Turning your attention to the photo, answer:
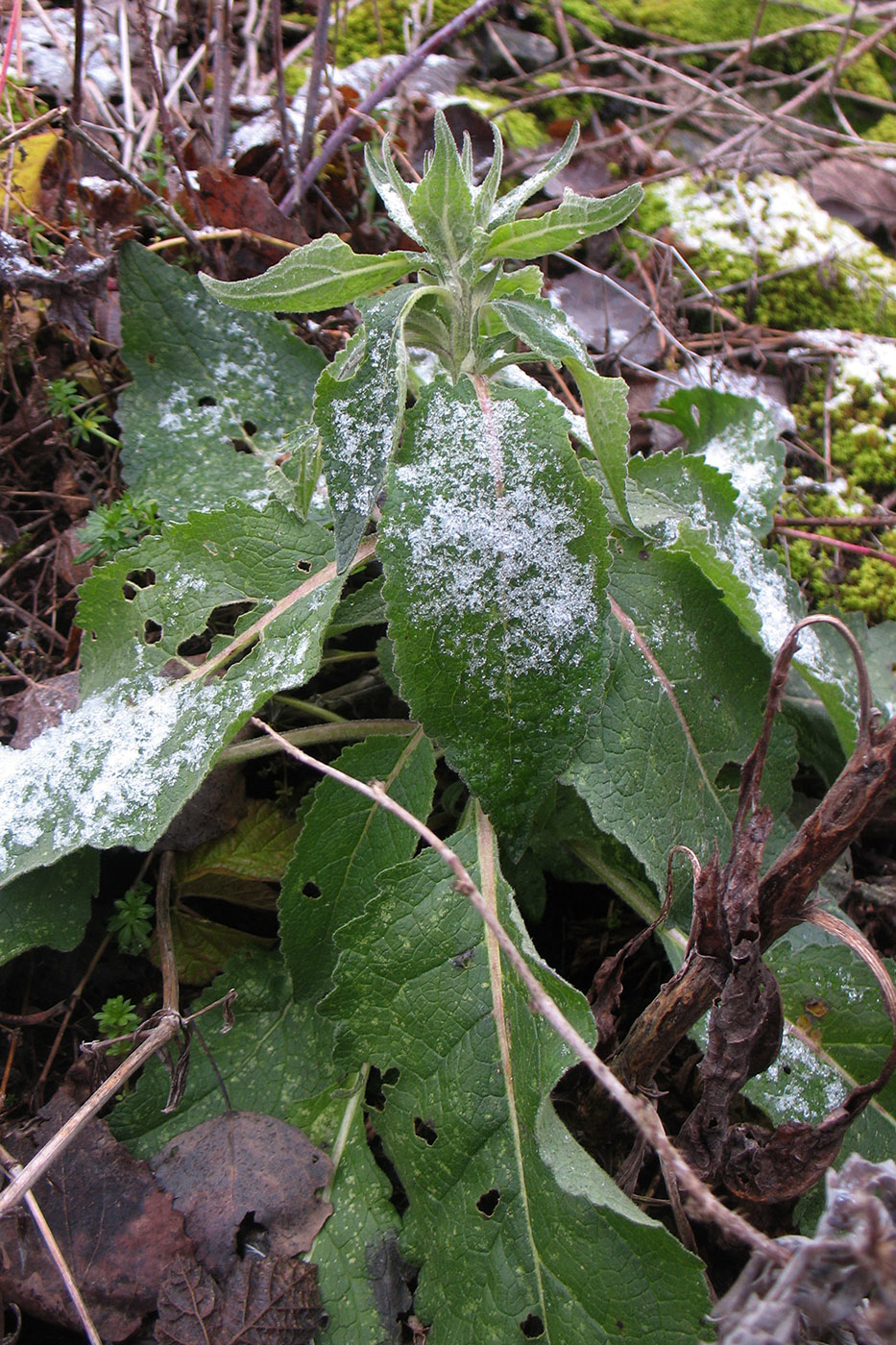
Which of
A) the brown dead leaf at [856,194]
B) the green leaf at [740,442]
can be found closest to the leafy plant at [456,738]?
the green leaf at [740,442]

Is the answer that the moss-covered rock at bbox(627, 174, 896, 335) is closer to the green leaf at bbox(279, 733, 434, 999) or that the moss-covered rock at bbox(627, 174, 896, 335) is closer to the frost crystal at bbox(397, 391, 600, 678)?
the frost crystal at bbox(397, 391, 600, 678)

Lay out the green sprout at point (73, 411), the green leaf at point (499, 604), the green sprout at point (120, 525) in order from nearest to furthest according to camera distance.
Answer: the green leaf at point (499, 604), the green sprout at point (120, 525), the green sprout at point (73, 411)

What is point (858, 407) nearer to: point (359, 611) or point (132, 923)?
point (359, 611)

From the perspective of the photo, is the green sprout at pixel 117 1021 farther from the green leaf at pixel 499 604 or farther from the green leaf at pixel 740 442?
the green leaf at pixel 740 442

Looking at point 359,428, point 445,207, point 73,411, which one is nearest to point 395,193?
point 445,207

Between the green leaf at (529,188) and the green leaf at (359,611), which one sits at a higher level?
the green leaf at (529,188)

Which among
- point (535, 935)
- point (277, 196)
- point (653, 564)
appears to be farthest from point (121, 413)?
point (535, 935)

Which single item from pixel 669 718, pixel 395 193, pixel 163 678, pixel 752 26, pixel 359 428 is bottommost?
pixel 669 718

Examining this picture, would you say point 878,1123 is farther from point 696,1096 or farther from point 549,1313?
point 549,1313
